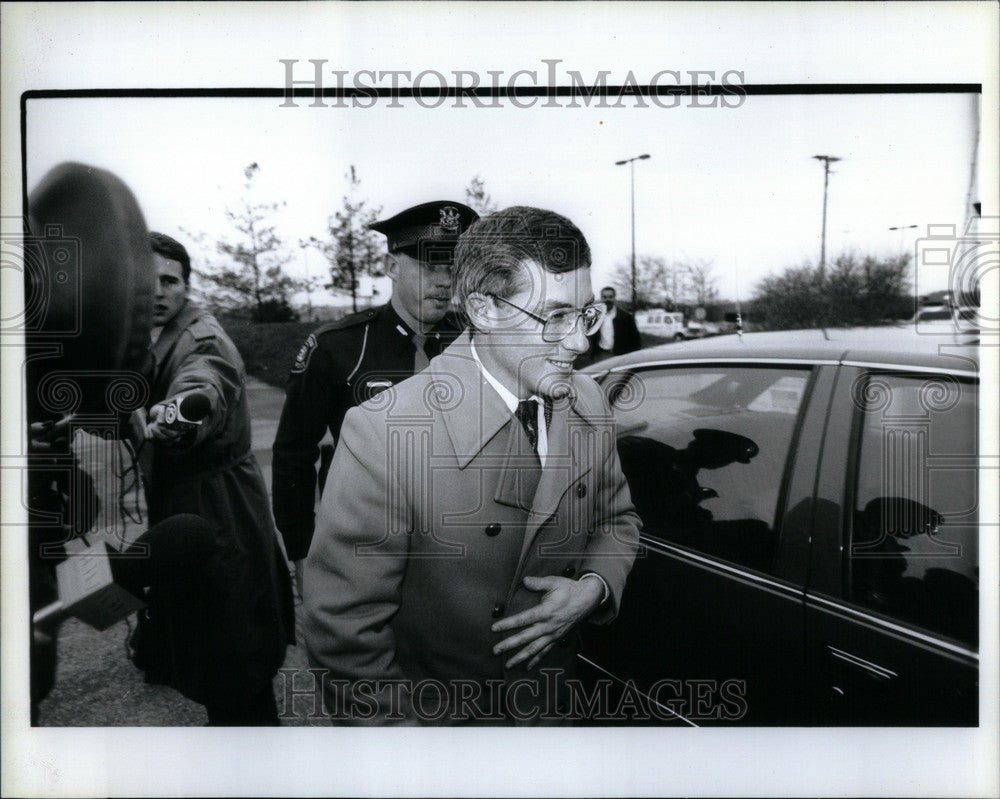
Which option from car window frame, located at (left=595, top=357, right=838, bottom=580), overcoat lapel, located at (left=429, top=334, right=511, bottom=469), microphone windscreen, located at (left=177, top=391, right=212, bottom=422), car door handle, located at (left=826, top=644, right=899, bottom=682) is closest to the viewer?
car door handle, located at (left=826, top=644, right=899, bottom=682)

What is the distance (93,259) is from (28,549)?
3.18 ft

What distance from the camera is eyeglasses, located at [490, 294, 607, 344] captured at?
247 centimetres

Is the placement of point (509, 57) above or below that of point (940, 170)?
above

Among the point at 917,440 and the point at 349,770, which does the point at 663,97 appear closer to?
the point at 917,440

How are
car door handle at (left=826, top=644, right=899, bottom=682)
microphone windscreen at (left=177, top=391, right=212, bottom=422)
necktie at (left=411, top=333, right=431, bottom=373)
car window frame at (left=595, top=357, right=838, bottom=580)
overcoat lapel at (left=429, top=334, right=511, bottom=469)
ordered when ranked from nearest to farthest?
car door handle at (left=826, top=644, right=899, bottom=682), car window frame at (left=595, top=357, right=838, bottom=580), overcoat lapel at (left=429, top=334, right=511, bottom=469), necktie at (left=411, top=333, right=431, bottom=373), microphone windscreen at (left=177, top=391, right=212, bottom=422)

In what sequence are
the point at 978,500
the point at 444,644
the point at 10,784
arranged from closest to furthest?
the point at 444,644 < the point at 978,500 < the point at 10,784

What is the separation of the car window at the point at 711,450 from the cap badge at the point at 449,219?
0.69 m

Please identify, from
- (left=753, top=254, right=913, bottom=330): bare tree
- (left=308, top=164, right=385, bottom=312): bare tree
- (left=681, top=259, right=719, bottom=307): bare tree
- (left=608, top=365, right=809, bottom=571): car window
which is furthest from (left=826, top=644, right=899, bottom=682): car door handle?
(left=308, top=164, right=385, bottom=312): bare tree

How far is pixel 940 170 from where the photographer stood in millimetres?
2625

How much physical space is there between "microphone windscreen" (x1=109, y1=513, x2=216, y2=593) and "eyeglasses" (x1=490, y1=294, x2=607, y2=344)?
1219 millimetres

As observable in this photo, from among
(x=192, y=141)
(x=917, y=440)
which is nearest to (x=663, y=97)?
(x=917, y=440)

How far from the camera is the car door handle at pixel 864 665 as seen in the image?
2.20 metres

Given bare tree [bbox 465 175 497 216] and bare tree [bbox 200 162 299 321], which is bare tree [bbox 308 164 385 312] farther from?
→ bare tree [bbox 465 175 497 216]

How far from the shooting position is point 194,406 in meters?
2.67
